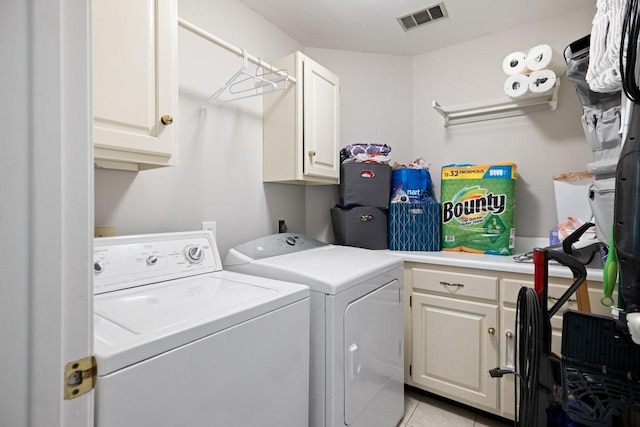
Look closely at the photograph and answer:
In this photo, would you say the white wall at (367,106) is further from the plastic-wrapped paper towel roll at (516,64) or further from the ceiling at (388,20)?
the plastic-wrapped paper towel roll at (516,64)

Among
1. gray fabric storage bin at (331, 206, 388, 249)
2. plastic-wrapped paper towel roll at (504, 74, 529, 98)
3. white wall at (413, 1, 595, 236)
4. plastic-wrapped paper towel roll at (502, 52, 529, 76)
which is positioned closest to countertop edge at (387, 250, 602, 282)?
gray fabric storage bin at (331, 206, 388, 249)

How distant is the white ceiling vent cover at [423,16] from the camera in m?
2.07

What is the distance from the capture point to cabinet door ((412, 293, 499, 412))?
1.82 m

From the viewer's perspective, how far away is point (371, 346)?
1525mm

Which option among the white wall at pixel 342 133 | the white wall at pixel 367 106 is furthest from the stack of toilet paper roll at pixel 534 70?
the white wall at pixel 367 106

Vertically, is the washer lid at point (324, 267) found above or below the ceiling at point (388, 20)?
below

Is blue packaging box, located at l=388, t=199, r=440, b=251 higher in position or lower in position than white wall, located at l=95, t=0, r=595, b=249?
lower

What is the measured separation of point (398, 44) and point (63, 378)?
280 cm

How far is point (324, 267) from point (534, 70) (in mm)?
1823

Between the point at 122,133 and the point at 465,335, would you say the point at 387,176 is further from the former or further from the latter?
the point at 122,133

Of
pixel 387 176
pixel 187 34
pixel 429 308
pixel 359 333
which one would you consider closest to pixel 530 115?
pixel 387 176

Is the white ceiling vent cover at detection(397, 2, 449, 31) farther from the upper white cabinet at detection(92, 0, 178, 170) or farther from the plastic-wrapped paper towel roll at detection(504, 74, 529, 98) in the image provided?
the upper white cabinet at detection(92, 0, 178, 170)

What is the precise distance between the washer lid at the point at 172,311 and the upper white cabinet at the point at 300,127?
2.88ft

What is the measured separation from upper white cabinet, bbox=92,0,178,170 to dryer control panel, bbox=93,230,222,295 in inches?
12.8
